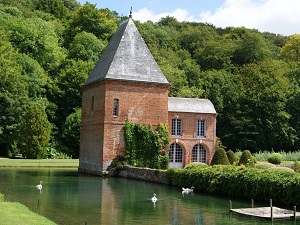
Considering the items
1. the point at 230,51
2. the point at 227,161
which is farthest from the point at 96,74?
the point at 230,51

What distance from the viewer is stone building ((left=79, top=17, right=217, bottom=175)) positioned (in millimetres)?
30703

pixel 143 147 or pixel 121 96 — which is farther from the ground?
pixel 121 96

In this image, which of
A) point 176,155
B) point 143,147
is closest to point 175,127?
point 176,155

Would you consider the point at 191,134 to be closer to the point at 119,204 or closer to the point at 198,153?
the point at 198,153

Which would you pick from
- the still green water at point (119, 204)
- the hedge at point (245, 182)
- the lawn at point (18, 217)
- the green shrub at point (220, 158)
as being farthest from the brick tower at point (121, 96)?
Answer: the lawn at point (18, 217)

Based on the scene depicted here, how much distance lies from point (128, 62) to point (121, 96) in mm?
2276

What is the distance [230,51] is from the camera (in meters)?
64.4

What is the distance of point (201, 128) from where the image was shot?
35.6 metres

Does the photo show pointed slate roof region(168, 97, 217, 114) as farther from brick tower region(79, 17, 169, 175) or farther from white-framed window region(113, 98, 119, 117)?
white-framed window region(113, 98, 119, 117)

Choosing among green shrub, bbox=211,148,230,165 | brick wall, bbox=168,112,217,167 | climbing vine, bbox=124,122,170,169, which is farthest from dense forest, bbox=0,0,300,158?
green shrub, bbox=211,148,230,165

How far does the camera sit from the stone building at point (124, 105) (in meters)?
30.7

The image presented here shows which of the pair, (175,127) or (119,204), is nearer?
(119,204)

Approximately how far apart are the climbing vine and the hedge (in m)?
7.15

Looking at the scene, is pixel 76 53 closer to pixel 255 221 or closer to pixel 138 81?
pixel 138 81
